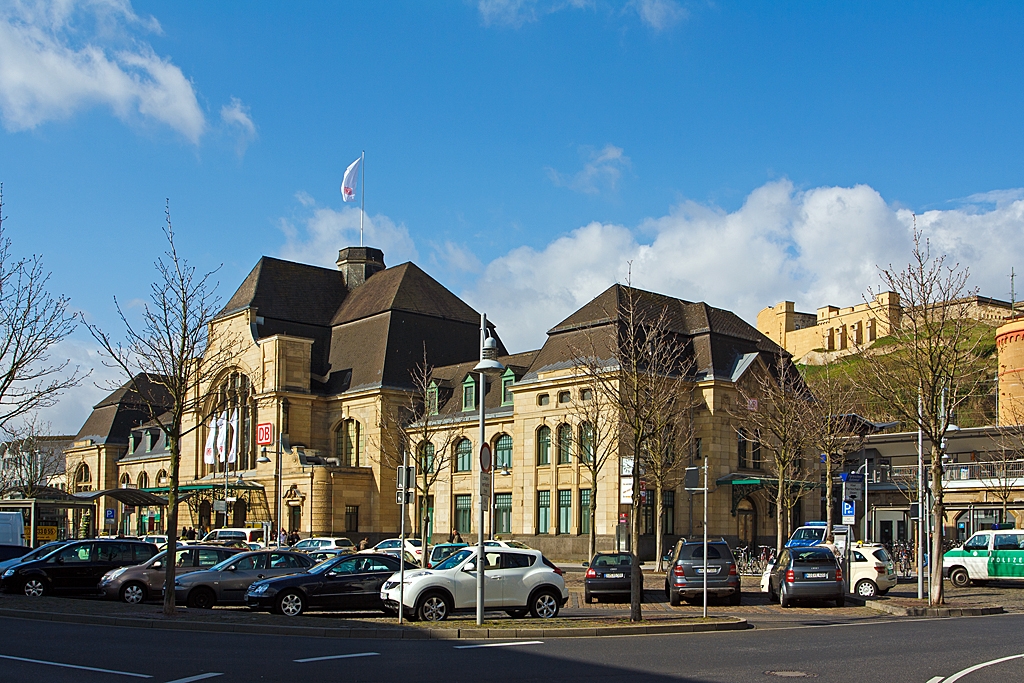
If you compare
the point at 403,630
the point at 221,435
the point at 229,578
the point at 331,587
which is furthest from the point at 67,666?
A: the point at 221,435

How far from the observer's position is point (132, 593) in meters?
26.0

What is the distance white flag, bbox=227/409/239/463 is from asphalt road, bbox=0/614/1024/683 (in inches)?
1998

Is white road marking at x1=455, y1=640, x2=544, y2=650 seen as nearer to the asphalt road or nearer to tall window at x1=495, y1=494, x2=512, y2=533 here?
the asphalt road

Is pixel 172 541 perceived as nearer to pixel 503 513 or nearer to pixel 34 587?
pixel 34 587

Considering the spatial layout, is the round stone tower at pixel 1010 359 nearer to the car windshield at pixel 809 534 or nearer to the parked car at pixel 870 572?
the car windshield at pixel 809 534

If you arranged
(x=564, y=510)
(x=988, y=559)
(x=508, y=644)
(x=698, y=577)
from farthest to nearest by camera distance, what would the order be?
1. (x=564, y=510)
2. (x=988, y=559)
3. (x=698, y=577)
4. (x=508, y=644)

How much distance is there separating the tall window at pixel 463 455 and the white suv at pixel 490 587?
38.9 metres

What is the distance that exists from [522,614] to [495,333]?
54508 millimetres

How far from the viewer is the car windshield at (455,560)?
22594 mm

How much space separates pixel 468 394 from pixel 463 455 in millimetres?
3678

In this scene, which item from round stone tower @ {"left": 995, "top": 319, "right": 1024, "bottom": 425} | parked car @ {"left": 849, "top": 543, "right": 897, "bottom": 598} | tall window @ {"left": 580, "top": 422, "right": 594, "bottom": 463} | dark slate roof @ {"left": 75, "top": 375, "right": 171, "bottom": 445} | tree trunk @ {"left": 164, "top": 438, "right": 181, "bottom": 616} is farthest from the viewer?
dark slate roof @ {"left": 75, "top": 375, "right": 171, "bottom": 445}

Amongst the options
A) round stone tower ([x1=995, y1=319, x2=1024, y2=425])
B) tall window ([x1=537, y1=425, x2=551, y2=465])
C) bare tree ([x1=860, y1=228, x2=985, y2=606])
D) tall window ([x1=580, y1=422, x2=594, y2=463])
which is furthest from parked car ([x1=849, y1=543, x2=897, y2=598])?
round stone tower ([x1=995, y1=319, x2=1024, y2=425])

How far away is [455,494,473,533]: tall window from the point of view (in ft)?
200

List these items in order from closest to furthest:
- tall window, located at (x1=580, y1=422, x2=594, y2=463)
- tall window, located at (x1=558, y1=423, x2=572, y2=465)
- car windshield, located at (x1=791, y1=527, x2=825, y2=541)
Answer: car windshield, located at (x1=791, y1=527, x2=825, y2=541) < tall window, located at (x1=580, y1=422, x2=594, y2=463) < tall window, located at (x1=558, y1=423, x2=572, y2=465)
